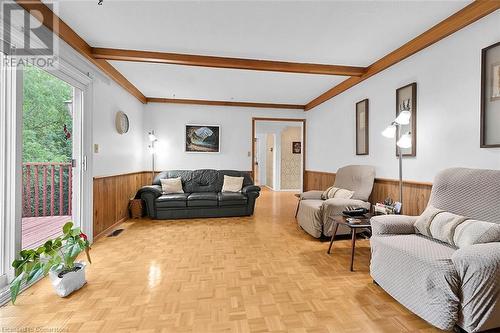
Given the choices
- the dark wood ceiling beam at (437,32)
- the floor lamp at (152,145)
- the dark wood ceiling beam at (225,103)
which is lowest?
the floor lamp at (152,145)

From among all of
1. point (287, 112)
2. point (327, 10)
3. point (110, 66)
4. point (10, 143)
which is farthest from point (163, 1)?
point (287, 112)

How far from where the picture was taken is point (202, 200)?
14.9 feet

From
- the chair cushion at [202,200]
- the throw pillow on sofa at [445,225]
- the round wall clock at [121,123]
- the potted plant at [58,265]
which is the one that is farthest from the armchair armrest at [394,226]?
the round wall clock at [121,123]

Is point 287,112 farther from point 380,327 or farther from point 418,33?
point 380,327

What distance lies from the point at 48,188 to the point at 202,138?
3180mm

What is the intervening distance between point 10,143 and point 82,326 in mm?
1564

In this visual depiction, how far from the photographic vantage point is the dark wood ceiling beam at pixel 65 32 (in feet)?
6.90


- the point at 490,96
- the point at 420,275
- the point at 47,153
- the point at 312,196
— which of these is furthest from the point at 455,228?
the point at 47,153

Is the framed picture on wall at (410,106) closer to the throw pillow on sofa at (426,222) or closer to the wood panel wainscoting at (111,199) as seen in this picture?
the throw pillow on sofa at (426,222)

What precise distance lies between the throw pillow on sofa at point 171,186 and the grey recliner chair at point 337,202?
2.44 meters

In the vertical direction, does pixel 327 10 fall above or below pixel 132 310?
above

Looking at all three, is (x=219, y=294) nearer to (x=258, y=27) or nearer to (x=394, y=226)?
(x=394, y=226)

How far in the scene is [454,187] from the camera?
6.96 ft

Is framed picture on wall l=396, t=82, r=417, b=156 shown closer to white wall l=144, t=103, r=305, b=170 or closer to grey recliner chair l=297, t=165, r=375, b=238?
grey recliner chair l=297, t=165, r=375, b=238
